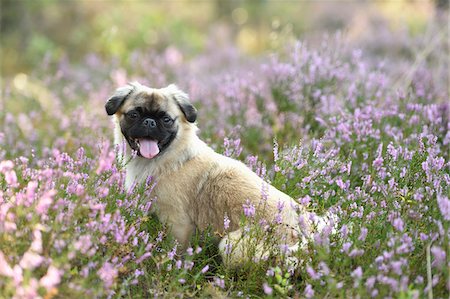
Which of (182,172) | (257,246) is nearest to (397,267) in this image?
(257,246)

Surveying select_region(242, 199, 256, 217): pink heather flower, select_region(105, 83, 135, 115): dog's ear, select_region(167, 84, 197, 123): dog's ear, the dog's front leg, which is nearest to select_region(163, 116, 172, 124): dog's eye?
select_region(167, 84, 197, 123): dog's ear

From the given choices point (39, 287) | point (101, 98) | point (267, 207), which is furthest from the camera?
point (101, 98)

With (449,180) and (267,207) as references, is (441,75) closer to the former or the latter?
(449,180)

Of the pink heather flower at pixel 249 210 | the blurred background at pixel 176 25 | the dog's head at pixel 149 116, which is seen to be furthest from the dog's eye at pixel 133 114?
the blurred background at pixel 176 25

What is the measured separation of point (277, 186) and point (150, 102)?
3.72 feet

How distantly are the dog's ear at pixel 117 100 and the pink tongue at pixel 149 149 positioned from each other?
0.34 metres

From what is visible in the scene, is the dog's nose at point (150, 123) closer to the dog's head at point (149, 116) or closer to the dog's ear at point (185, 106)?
the dog's head at point (149, 116)

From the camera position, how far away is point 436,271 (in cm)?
274

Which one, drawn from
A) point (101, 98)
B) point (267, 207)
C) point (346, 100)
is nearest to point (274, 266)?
point (267, 207)

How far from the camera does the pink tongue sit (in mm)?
3539

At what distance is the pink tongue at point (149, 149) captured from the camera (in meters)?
3.54

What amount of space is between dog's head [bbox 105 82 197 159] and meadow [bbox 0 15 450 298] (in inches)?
9.8

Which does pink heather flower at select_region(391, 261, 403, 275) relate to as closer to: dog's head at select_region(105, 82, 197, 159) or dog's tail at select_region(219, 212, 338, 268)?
dog's tail at select_region(219, 212, 338, 268)

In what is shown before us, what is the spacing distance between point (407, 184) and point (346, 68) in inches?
110
